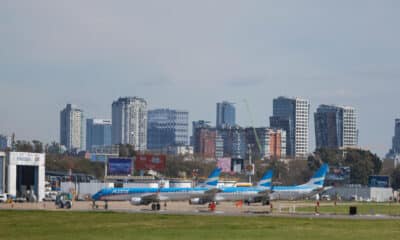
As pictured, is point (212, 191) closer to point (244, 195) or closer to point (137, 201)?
point (244, 195)

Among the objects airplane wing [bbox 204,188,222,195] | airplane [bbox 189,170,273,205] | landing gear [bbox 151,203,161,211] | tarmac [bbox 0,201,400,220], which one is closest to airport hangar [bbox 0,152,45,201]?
tarmac [bbox 0,201,400,220]

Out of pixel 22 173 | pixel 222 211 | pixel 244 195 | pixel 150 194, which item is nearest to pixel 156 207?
pixel 222 211

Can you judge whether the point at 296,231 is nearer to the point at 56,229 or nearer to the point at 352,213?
the point at 56,229

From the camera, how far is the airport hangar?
142625 millimetres

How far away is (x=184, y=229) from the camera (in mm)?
64812

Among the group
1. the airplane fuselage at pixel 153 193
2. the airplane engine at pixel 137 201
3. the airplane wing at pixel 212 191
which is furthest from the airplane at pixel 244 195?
the airplane engine at pixel 137 201

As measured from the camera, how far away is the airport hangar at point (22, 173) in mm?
142625

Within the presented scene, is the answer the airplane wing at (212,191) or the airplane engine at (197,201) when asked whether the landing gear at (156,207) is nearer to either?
the airplane engine at (197,201)

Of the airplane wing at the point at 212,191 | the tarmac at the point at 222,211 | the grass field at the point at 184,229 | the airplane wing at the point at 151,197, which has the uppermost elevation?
Result: the airplane wing at the point at 212,191

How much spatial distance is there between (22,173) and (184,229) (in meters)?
92.0

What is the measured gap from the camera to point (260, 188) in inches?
5610

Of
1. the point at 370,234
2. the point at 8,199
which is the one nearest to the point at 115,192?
the point at 8,199

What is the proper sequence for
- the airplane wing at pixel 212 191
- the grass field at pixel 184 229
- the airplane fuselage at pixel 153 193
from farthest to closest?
the airplane wing at pixel 212 191 → the airplane fuselage at pixel 153 193 → the grass field at pixel 184 229

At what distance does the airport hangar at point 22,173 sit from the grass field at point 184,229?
6352 centimetres
